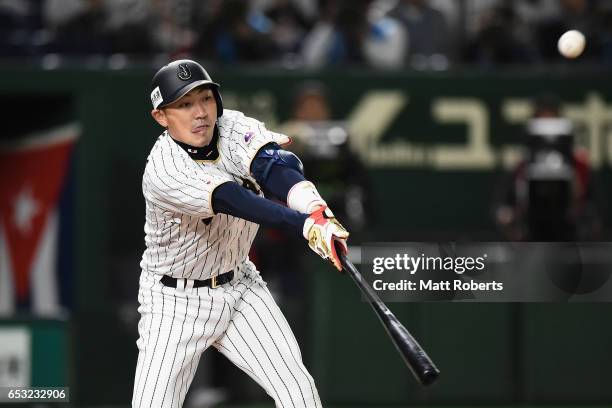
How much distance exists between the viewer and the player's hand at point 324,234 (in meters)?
4.90

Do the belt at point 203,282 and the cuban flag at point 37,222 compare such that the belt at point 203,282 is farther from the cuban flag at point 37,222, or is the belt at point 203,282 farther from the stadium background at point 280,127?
the cuban flag at point 37,222

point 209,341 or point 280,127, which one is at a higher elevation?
point 280,127

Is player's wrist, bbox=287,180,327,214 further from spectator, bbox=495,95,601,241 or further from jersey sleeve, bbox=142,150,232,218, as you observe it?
spectator, bbox=495,95,601,241

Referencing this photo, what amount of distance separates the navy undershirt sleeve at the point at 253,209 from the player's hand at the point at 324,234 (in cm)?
4

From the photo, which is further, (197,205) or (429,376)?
(197,205)

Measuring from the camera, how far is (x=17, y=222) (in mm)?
Answer: 11766

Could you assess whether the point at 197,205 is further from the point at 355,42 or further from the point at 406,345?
the point at 355,42

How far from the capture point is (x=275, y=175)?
526 centimetres

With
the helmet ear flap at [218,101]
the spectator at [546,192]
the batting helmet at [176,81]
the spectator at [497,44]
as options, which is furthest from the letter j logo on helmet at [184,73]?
the spectator at [497,44]

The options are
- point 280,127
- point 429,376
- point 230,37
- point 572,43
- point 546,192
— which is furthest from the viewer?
point 230,37

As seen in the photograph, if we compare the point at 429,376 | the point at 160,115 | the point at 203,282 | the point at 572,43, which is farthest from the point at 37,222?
the point at 429,376

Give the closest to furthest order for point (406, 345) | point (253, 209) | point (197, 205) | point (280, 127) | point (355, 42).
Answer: point (406, 345) → point (253, 209) → point (197, 205) → point (280, 127) → point (355, 42)

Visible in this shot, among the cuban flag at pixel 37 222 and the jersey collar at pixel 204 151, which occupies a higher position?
the cuban flag at pixel 37 222

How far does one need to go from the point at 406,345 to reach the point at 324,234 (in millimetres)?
522
